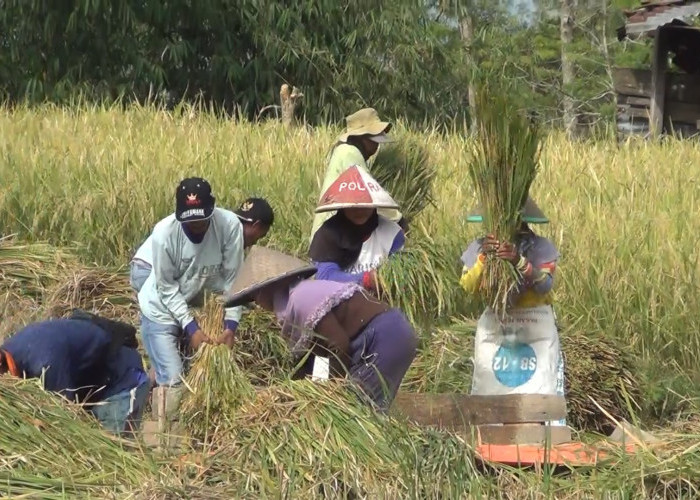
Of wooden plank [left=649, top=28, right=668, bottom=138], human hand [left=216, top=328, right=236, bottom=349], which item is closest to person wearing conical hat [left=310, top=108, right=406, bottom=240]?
human hand [left=216, top=328, right=236, bottom=349]

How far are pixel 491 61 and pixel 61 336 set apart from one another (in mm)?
16542

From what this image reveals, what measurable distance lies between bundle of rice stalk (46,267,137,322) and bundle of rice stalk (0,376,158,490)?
242cm

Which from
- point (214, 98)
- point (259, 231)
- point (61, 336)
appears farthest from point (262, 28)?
point (61, 336)

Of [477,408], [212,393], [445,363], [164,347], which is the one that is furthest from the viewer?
[445,363]

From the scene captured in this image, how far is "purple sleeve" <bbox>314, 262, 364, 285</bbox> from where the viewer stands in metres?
4.48

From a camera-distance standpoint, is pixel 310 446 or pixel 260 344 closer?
pixel 310 446

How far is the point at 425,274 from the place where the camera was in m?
5.71

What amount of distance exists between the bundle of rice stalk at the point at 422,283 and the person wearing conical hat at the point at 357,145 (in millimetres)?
211

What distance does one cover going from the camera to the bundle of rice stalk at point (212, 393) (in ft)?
12.3

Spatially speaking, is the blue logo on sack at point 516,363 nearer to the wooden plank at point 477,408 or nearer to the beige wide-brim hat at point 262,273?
the wooden plank at point 477,408

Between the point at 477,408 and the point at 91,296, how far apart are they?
113 inches

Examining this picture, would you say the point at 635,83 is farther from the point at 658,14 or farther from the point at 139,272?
the point at 139,272

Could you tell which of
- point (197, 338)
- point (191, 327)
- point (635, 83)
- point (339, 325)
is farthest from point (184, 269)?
point (635, 83)

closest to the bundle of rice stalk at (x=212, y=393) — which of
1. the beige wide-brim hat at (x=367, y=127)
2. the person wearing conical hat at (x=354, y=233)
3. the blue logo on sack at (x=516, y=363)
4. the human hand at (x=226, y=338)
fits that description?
the human hand at (x=226, y=338)
